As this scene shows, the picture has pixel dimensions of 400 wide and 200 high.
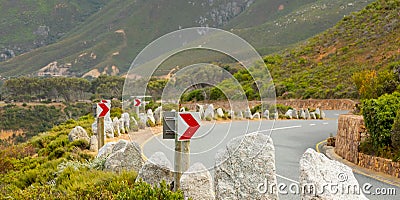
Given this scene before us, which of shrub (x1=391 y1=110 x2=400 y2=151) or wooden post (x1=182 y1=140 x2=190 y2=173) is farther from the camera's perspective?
shrub (x1=391 y1=110 x2=400 y2=151)

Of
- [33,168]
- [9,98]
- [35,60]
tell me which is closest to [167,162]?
[33,168]

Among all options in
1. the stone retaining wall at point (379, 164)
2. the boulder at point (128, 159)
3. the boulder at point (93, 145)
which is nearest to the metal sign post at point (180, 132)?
the boulder at point (128, 159)

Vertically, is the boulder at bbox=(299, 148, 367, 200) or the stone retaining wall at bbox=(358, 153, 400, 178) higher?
the boulder at bbox=(299, 148, 367, 200)

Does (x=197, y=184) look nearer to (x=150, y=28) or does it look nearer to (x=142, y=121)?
(x=142, y=121)

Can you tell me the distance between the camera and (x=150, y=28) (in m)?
158

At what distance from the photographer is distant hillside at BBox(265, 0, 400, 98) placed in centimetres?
4128

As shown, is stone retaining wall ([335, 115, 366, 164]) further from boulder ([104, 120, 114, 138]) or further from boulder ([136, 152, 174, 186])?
boulder ([104, 120, 114, 138])

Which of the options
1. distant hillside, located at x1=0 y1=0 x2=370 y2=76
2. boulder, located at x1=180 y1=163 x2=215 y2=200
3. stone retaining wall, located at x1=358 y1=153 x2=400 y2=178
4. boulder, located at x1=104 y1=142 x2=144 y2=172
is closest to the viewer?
boulder, located at x1=180 y1=163 x2=215 y2=200

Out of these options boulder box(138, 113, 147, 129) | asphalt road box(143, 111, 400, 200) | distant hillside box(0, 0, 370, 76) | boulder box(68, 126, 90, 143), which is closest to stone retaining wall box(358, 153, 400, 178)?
asphalt road box(143, 111, 400, 200)

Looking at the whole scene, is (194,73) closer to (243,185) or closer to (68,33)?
(243,185)

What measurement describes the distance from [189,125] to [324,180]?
2.06 m

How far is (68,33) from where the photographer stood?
652ft

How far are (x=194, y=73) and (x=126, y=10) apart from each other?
17925cm

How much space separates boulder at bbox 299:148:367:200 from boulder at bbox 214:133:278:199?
33.6 inches
